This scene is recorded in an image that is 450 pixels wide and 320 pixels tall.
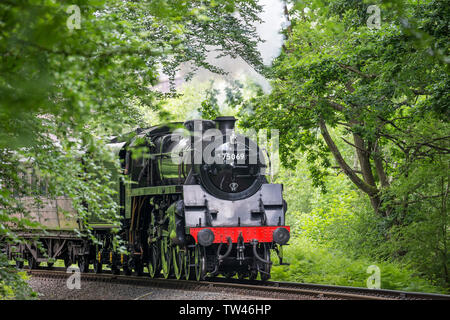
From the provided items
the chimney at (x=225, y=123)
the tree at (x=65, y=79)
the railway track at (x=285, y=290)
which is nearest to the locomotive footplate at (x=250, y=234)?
the railway track at (x=285, y=290)

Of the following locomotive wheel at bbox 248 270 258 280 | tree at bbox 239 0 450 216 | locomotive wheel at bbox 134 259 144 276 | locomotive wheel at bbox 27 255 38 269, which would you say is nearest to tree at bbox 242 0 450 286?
tree at bbox 239 0 450 216

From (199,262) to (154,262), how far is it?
2.30 meters

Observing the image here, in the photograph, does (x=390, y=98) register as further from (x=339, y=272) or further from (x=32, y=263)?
(x=32, y=263)

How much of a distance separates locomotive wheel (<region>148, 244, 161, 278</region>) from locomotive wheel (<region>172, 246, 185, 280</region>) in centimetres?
69

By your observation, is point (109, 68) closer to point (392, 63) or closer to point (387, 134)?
point (392, 63)

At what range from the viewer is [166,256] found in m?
A: 11.9

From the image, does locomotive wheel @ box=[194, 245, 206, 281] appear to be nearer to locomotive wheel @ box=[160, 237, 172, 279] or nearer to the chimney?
locomotive wheel @ box=[160, 237, 172, 279]

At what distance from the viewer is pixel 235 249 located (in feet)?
35.2

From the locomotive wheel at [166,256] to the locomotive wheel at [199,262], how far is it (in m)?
1.02

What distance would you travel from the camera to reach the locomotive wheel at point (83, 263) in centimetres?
1484

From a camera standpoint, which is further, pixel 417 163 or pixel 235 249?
pixel 417 163

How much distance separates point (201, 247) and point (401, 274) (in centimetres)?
416

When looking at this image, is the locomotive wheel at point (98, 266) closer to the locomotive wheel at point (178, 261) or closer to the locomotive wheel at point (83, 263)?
the locomotive wheel at point (83, 263)
